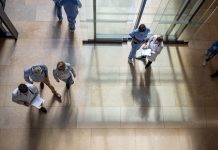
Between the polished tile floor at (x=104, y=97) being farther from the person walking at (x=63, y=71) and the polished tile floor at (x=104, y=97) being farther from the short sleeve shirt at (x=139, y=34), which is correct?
the short sleeve shirt at (x=139, y=34)

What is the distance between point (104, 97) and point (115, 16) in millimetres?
1848

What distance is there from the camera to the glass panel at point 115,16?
5.65m

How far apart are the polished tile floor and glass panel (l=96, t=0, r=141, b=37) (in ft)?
1.51

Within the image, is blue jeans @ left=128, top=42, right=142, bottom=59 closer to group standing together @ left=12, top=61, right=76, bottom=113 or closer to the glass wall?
the glass wall

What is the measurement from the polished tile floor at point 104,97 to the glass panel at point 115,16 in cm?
46

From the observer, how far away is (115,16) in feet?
19.9

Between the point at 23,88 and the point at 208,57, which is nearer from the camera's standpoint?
the point at 23,88

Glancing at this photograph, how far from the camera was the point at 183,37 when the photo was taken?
22.8 ft

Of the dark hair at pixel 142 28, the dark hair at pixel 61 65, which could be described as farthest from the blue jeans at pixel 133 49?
the dark hair at pixel 61 65

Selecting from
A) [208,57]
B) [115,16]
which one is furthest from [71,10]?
[208,57]

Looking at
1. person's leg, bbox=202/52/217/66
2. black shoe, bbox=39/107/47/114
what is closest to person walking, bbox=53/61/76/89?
black shoe, bbox=39/107/47/114

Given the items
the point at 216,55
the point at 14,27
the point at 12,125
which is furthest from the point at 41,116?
the point at 216,55

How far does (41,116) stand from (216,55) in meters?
4.49

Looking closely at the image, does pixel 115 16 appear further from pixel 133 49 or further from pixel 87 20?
pixel 133 49
